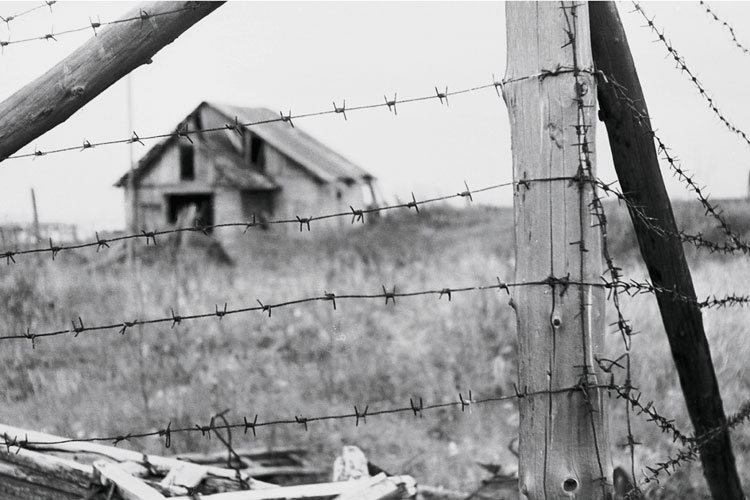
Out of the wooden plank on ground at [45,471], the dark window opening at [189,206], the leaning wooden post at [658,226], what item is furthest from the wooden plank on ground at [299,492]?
the dark window opening at [189,206]

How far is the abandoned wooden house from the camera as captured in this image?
49.8 ft

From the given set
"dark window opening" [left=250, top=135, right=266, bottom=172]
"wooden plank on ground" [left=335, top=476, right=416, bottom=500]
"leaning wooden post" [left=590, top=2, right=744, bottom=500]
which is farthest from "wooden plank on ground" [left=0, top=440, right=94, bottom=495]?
"dark window opening" [left=250, top=135, right=266, bottom=172]

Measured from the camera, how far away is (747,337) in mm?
8031

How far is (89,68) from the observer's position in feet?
8.40

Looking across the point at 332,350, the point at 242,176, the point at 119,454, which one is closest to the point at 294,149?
the point at 242,176

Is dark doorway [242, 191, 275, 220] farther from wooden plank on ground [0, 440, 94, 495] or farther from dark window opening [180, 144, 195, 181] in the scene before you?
wooden plank on ground [0, 440, 94, 495]

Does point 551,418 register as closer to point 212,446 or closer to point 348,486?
point 348,486

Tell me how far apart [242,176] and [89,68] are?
13.6 meters

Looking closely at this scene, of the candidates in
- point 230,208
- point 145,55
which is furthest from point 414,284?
point 145,55

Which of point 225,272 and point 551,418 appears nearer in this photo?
point 551,418

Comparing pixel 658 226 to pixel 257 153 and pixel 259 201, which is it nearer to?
pixel 259 201

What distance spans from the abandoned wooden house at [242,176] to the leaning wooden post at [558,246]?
1218 cm

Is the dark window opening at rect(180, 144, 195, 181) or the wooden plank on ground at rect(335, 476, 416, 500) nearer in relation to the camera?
the wooden plank on ground at rect(335, 476, 416, 500)

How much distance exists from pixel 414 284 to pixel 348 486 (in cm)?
716
